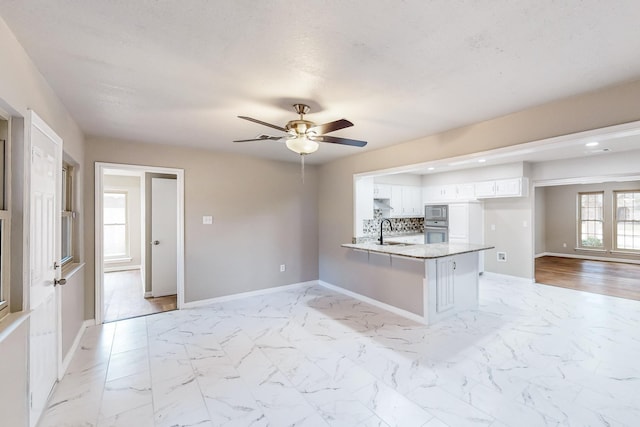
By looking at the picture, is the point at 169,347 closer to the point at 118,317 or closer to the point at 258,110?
the point at 118,317

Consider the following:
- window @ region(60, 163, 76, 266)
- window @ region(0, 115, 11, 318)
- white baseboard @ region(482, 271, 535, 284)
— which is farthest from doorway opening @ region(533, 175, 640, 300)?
window @ region(60, 163, 76, 266)

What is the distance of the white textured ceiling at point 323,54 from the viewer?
4.63 ft

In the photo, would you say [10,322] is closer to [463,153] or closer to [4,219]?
[4,219]

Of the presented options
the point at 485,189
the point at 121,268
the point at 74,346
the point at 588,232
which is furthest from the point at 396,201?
the point at 121,268

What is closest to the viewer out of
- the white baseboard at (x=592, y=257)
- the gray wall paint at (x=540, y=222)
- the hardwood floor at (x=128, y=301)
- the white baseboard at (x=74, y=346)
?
the white baseboard at (x=74, y=346)

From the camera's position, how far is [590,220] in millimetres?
8180

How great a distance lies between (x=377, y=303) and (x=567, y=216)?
308 inches

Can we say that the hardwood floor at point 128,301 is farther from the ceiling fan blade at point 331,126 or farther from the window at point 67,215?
the ceiling fan blade at point 331,126

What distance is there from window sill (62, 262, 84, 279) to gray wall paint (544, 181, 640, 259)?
1109 cm

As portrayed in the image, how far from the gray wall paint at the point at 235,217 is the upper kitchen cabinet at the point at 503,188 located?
11.4 ft

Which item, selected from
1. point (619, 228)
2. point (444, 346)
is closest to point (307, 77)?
point (444, 346)

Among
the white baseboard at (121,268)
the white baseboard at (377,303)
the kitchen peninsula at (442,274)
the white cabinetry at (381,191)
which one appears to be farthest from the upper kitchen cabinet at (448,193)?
the white baseboard at (121,268)

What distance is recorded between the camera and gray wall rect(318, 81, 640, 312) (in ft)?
7.58

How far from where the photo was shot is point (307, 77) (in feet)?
6.84
